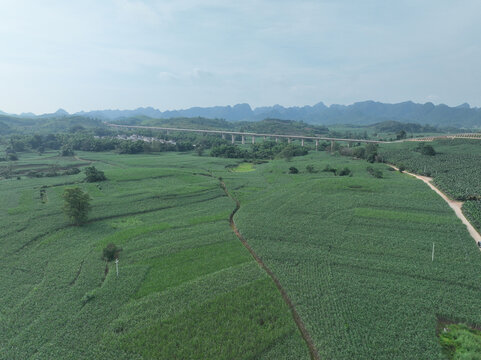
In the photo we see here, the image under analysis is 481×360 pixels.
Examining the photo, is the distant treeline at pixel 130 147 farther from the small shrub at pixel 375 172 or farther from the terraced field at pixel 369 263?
the terraced field at pixel 369 263

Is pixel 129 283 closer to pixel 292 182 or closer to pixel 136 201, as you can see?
pixel 136 201

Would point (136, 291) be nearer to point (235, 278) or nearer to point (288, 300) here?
point (235, 278)

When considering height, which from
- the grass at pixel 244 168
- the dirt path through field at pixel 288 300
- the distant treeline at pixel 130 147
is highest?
the distant treeline at pixel 130 147

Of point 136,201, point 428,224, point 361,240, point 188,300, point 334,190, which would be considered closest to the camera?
point 188,300

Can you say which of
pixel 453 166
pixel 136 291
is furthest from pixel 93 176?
pixel 453 166

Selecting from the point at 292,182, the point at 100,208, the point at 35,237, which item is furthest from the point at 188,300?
the point at 292,182

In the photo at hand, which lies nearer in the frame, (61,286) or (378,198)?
(61,286)

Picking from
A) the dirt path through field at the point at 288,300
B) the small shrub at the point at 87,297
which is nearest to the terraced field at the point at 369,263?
the dirt path through field at the point at 288,300

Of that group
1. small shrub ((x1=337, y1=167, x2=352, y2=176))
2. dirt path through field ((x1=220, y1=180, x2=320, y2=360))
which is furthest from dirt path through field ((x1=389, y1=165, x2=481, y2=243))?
dirt path through field ((x1=220, y1=180, x2=320, y2=360))
